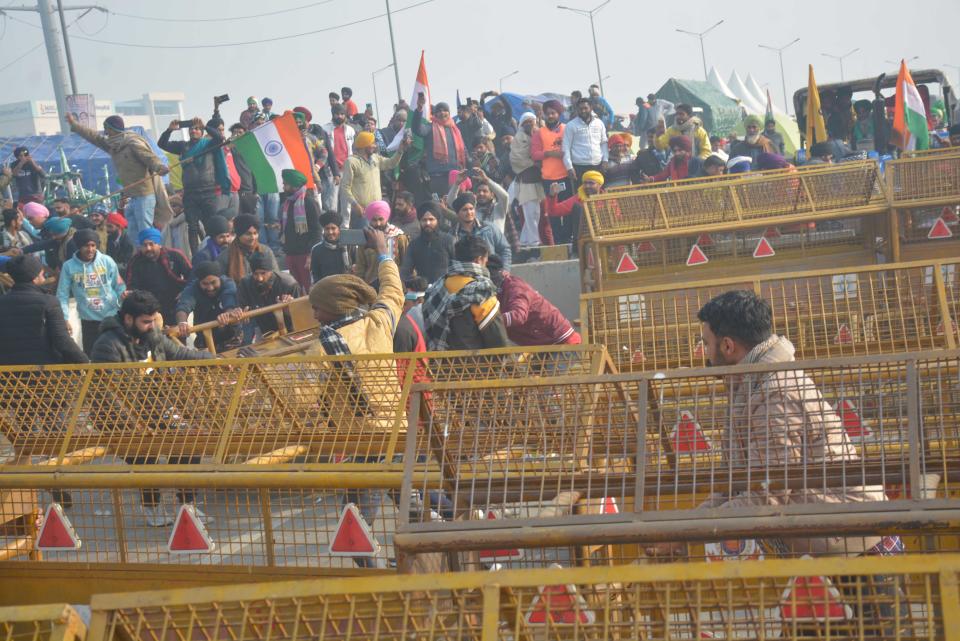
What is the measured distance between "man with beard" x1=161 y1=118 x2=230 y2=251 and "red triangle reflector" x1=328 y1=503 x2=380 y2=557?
11893 mm

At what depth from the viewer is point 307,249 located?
15.7 metres

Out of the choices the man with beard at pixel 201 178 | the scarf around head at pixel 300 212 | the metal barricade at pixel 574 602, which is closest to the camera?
the metal barricade at pixel 574 602

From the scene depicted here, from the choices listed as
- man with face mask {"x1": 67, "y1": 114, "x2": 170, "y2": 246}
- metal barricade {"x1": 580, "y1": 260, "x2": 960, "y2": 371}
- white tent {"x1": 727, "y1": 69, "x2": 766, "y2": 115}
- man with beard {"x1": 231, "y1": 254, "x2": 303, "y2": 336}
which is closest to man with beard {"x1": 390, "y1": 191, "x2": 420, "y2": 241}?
man with beard {"x1": 231, "y1": 254, "x2": 303, "y2": 336}

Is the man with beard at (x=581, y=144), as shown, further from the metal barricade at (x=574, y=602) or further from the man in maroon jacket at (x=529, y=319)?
the metal barricade at (x=574, y=602)

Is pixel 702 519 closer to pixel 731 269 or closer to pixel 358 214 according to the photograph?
pixel 731 269

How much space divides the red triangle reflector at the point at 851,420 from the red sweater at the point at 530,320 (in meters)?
4.17

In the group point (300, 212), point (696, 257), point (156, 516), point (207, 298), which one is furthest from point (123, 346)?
point (300, 212)

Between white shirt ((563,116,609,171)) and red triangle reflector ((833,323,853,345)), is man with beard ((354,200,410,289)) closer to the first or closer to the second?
white shirt ((563,116,609,171))

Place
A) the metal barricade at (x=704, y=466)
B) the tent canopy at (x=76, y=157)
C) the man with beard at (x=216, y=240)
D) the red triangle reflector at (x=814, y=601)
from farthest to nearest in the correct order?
the tent canopy at (x=76, y=157)
the man with beard at (x=216, y=240)
the metal barricade at (x=704, y=466)
the red triangle reflector at (x=814, y=601)

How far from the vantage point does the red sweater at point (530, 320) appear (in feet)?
27.7

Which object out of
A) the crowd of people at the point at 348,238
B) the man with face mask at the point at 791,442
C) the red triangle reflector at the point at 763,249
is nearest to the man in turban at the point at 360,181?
the crowd of people at the point at 348,238

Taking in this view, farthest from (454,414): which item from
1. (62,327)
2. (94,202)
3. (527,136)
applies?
(94,202)

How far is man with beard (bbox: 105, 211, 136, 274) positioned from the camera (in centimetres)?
1593

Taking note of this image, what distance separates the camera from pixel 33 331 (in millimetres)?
8953
